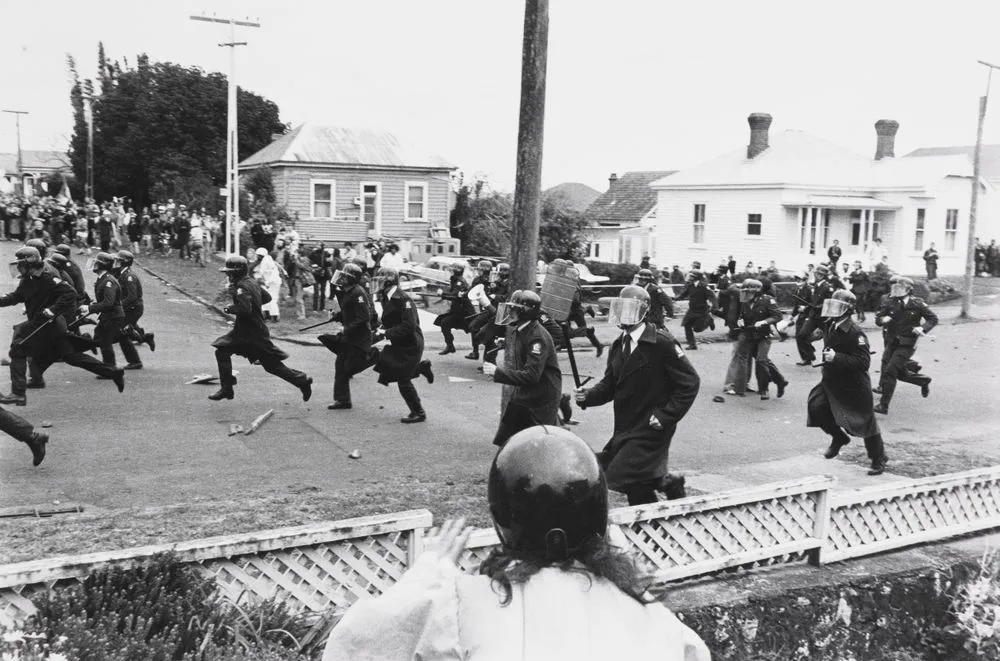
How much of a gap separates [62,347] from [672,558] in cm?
855

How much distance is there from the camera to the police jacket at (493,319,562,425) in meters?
8.34

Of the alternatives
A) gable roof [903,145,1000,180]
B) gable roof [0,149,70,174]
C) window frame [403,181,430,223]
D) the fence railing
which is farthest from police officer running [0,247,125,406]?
gable roof [0,149,70,174]

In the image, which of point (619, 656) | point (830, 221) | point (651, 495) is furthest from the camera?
point (830, 221)

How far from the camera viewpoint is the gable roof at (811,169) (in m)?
35.1

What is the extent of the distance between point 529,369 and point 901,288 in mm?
7102

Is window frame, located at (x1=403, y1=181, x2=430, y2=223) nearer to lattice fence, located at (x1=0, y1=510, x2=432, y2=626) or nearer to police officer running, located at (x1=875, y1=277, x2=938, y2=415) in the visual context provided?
police officer running, located at (x1=875, y1=277, x2=938, y2=415)

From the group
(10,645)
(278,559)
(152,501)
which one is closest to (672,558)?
(278,559)

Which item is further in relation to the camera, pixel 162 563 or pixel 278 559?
pixel 278 559

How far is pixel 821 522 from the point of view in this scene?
573cm

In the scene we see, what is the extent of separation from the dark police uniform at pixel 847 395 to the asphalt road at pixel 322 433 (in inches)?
15.9

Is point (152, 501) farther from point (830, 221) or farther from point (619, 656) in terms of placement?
point (830, 221)

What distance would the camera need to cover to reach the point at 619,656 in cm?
194

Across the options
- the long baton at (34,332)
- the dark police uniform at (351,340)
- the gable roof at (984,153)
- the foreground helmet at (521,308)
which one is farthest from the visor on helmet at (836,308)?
the gable roof at (984,153)

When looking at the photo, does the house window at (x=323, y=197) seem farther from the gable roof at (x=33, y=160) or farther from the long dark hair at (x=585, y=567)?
the gable roof at (x=33, y=160)
